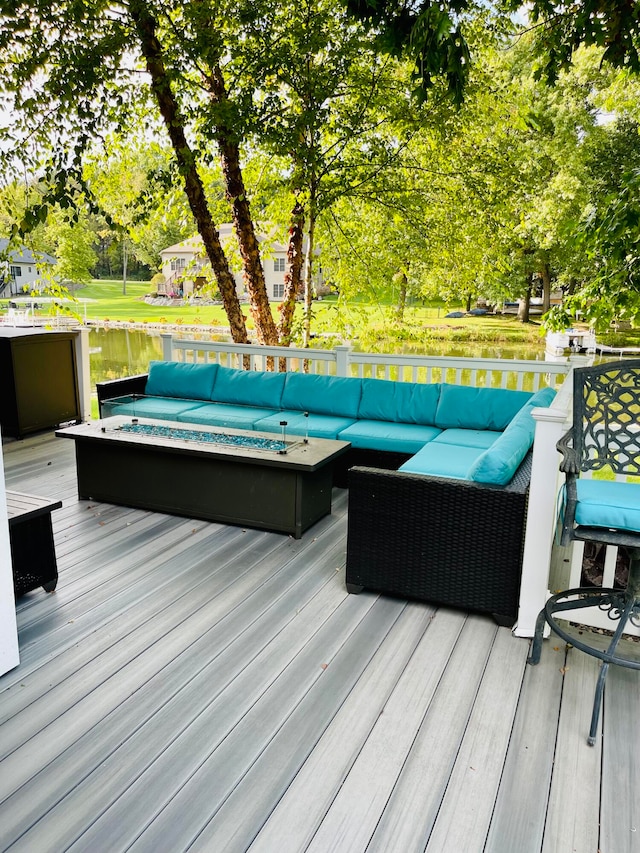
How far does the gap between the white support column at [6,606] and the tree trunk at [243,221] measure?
495cm

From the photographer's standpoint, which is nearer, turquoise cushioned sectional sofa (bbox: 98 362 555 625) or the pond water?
turquoise cushioned sectional sofa (bbox: 98 362 555 625)

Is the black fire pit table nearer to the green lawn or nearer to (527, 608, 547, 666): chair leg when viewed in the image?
(527, 608, 547, 666): chair leg

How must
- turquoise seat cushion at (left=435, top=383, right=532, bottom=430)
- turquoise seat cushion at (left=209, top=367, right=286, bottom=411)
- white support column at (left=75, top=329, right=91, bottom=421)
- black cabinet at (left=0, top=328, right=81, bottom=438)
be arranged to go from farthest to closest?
white support column at (left=75, top=329, right=91, bottom=421) < black cabinet at (left=0, top=328, right=81, bottom=438) < turquoise seat cushion at (left=209, top=367, right=286, bottom=411) < turquoise seat cushion at (left=435, top=383, right=532, bottom=430)

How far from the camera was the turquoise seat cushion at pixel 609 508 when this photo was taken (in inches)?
78.7

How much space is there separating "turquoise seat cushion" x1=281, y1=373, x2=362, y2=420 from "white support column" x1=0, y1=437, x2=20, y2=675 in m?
3.03

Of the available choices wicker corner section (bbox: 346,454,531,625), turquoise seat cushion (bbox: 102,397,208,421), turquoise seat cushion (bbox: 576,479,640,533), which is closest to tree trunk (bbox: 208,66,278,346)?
turquoise seat cushion (bbox: 102,397,208,421)

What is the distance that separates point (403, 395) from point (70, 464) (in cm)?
288

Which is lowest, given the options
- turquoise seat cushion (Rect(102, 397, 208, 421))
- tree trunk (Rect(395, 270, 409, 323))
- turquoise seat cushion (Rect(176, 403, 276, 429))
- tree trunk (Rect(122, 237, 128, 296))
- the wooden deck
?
A: the wooden deck

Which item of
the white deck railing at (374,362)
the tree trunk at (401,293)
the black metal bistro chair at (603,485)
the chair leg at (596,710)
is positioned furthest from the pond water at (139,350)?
the chair leg at (596,710)

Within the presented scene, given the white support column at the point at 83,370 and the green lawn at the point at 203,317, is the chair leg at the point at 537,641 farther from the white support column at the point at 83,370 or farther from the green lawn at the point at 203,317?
the green lawn at the point at 203,317

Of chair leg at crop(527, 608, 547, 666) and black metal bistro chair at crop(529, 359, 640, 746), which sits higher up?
black metal bistro chair at crop(529, 359, 640, 746)

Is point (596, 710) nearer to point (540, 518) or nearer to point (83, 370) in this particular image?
point (540, 518)

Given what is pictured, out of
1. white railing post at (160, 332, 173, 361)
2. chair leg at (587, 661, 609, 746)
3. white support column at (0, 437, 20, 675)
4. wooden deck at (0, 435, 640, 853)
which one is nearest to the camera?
wooden deck at (0, 435, 640, 853)

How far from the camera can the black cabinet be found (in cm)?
598
